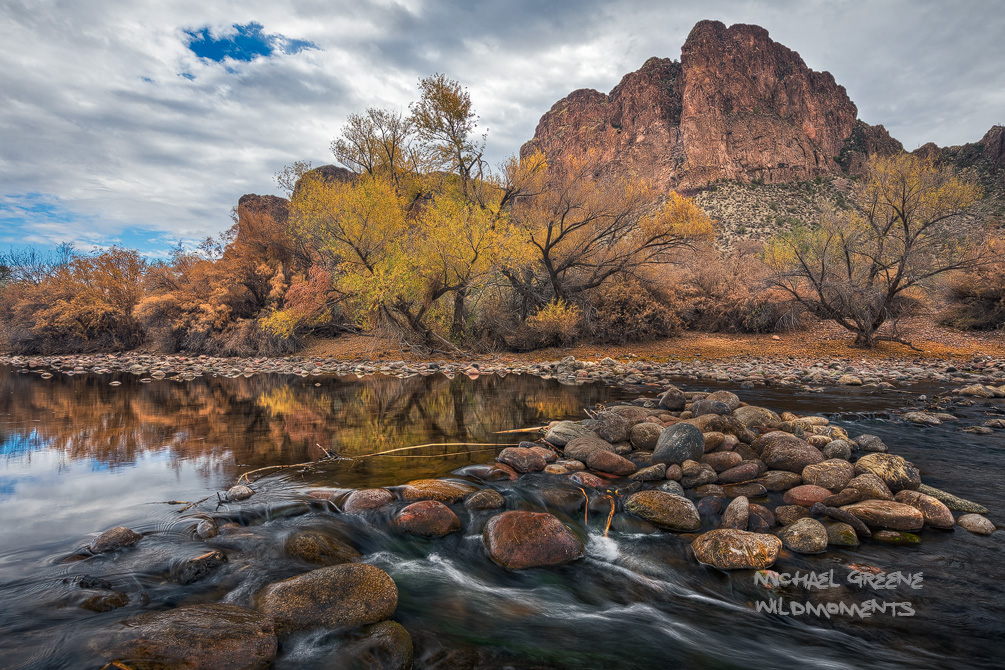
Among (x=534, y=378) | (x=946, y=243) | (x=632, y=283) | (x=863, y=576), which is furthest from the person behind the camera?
(x=632, y=283)

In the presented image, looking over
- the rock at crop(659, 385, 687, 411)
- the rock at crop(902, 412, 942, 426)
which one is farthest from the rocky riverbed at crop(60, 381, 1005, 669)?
the rock at crop(902, 412, 942, 426)

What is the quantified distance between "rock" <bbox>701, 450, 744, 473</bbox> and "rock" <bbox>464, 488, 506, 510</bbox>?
234 centimetres

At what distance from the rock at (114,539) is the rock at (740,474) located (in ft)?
16.9

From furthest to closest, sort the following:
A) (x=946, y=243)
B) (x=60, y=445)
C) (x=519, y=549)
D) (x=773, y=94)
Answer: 1. (x=773, y=94)
2. (x=946, y=243)
3. (x=60, y=445)
4. (x=519, y=549)

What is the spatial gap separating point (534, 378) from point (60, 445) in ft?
32.6

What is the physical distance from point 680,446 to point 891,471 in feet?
6.31

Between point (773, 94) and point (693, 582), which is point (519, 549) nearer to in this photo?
point (693, 582)

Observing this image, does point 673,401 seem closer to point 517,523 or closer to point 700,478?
point 700,478

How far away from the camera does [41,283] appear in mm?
23578

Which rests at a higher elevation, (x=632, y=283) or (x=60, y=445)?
(x=632, y=283)

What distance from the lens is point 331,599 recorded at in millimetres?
2633

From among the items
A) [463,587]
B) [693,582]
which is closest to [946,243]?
[693,582]

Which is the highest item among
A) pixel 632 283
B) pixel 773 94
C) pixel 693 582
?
pixel 773 94

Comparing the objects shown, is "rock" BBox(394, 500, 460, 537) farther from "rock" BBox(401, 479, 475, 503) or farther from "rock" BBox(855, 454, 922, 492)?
"rock" BBox(855, 454, 922, 492)
